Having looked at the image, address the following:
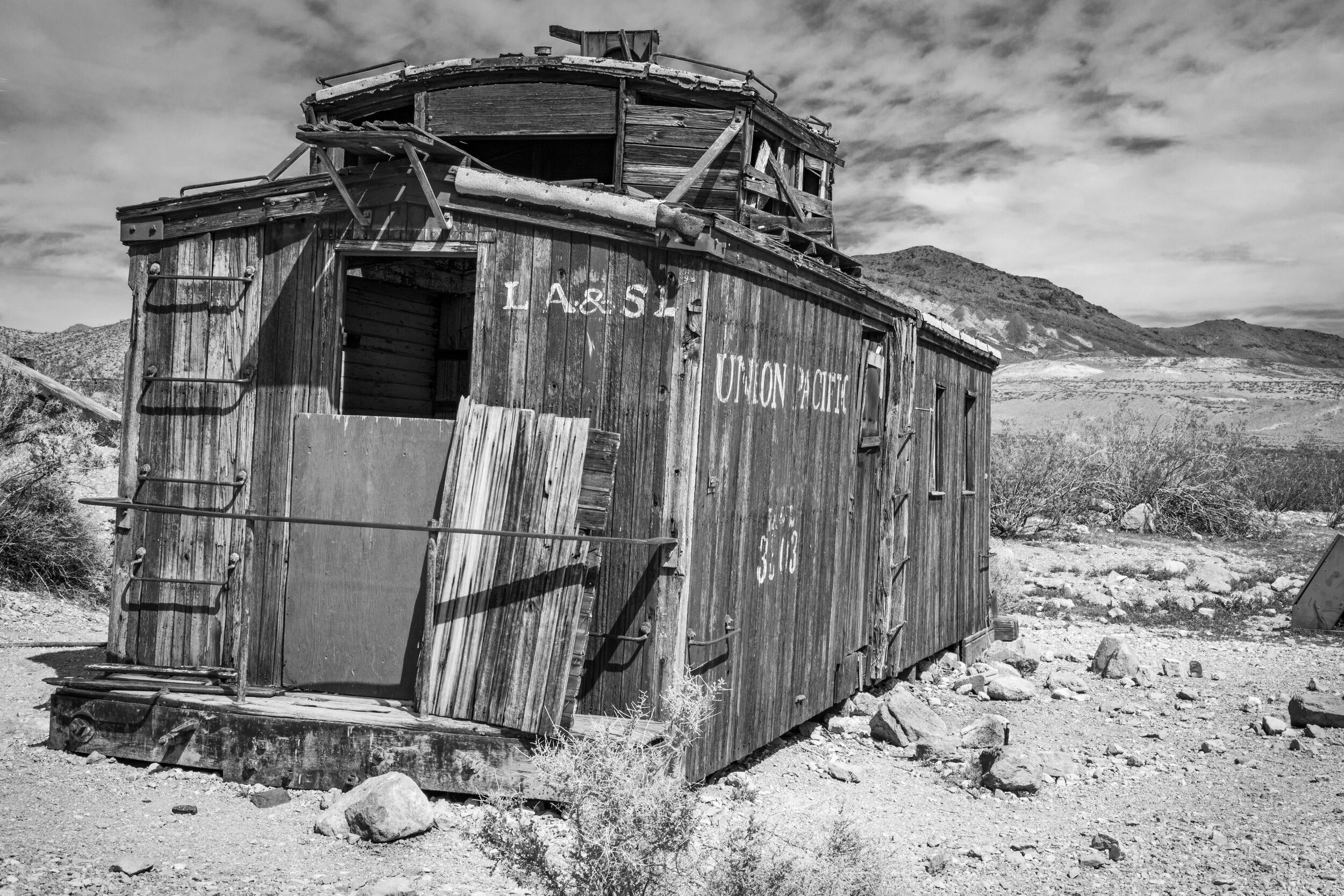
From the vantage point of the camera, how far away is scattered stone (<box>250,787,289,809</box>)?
221 inches

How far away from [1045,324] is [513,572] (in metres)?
119

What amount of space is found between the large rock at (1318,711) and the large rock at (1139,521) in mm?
13466

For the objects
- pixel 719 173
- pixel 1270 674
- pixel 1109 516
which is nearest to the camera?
pixel 719 173

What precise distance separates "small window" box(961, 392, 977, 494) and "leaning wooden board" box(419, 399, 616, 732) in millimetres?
7188

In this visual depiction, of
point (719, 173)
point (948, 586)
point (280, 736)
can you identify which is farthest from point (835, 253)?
point (280, 736)

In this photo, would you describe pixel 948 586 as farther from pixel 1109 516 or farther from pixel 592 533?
pixel 1109 516

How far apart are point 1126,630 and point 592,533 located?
9526 mm

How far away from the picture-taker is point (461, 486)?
5.99 metres

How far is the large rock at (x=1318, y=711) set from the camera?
325 inches

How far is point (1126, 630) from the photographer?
13.0m

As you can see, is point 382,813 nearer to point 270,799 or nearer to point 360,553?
point 270,799

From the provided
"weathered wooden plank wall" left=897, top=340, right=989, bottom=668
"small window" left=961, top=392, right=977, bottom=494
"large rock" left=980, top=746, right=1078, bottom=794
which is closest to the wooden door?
"large rock" left=980, top=746, right=1078, bottom=794

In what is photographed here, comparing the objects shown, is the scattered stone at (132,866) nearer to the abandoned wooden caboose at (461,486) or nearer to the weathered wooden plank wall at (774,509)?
the abandoned wooden caboose at (461,486)

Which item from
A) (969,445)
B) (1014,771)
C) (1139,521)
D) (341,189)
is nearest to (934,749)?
(1014,771)
